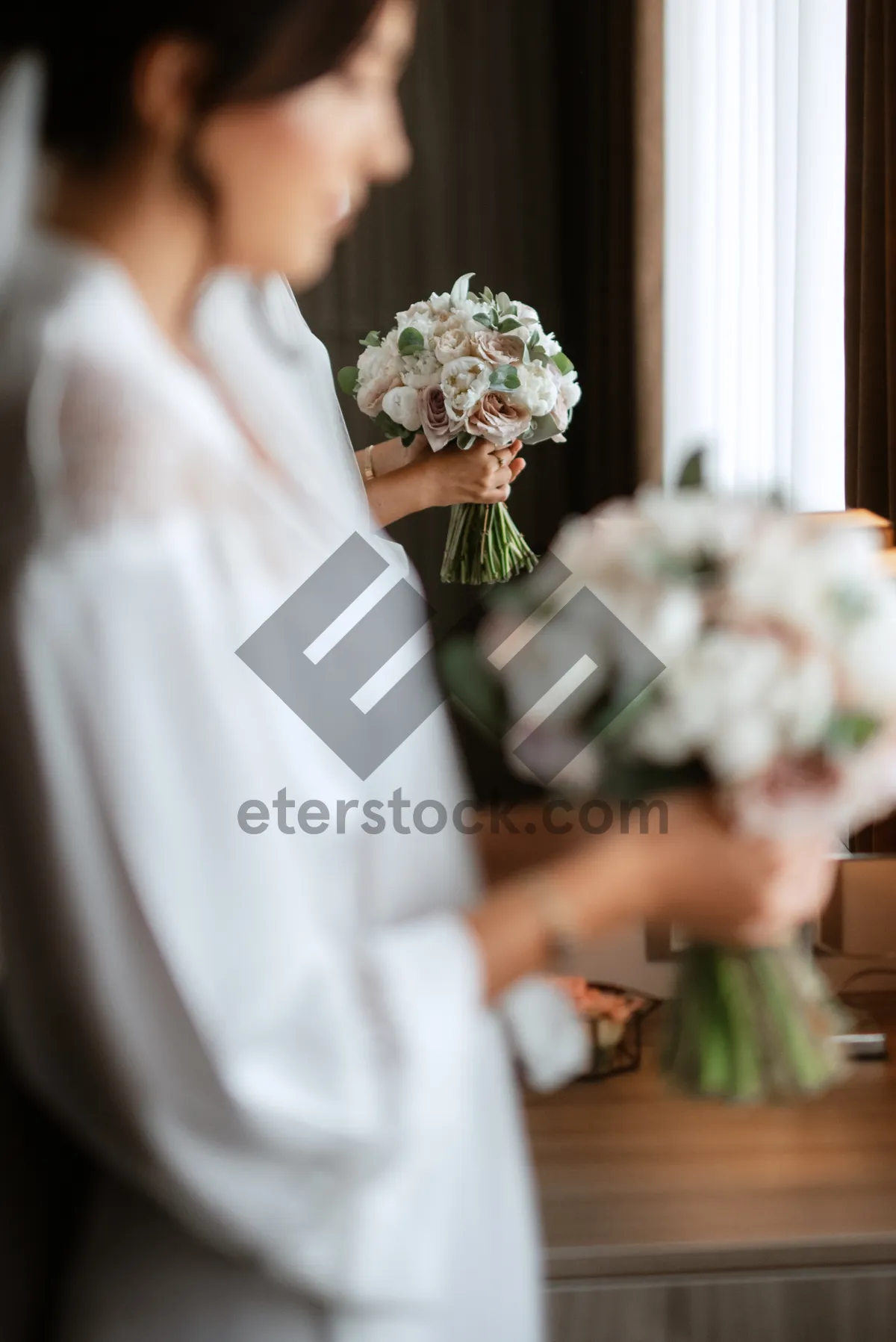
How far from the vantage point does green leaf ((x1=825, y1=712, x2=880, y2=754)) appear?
0.63 m

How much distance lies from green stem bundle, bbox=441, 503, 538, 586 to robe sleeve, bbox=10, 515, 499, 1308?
1.29m

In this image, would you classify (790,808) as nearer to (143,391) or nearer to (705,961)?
(705,961)

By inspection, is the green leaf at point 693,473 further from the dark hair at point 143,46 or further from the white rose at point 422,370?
the white rose at point 422,370

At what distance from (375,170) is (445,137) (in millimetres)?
2128

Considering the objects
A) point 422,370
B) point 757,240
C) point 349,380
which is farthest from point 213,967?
point 757,240

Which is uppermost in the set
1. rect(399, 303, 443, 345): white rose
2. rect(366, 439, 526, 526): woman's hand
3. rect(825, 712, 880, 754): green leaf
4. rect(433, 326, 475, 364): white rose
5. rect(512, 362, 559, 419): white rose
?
rect(399, 303, 443, 345): white rose

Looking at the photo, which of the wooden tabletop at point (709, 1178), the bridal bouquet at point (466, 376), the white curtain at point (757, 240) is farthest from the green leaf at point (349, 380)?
the wooden tabletop at point (709, 1178)

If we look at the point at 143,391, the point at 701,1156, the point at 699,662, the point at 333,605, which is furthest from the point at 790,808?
the point at 701,1156

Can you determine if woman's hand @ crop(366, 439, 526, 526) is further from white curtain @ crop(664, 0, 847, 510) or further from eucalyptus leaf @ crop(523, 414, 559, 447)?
white curtain @ crop(664, 0, 847, 510)

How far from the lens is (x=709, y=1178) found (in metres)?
1.28

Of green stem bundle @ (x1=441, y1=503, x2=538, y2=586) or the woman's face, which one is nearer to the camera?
the woman's face

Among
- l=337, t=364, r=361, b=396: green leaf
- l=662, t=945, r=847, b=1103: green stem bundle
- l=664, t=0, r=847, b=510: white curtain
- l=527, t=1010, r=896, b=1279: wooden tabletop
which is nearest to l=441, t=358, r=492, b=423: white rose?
l=337, t=364, r=361, b=396: green leaf

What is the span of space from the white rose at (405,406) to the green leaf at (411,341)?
0.06 metres

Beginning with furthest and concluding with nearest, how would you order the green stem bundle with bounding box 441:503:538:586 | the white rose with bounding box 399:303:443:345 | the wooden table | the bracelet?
1. the green stem bundle with bounding box 441:503:538:586
2. the white rose with bounding box 399:303:443:345
3. the wooden table
4. the bracelet
